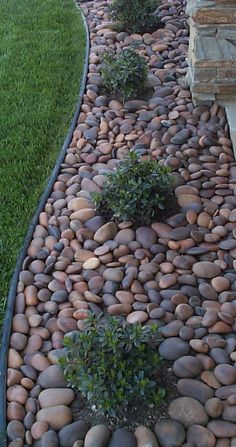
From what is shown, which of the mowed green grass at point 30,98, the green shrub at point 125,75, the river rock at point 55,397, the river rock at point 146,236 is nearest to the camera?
the river rock at point 55,397

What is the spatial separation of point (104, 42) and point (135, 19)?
0.89 ft

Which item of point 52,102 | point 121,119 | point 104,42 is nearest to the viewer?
point 121,119

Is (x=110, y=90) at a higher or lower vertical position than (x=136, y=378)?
lower

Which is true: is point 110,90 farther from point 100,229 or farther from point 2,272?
point 2,272

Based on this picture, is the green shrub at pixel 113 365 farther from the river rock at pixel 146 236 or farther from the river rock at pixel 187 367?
the river rock at pixel 146 236

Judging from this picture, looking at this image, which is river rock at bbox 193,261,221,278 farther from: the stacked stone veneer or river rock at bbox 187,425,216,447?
the stacked stone veneer

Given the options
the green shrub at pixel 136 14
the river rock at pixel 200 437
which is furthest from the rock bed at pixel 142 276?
the green shrub at pixel 136 14

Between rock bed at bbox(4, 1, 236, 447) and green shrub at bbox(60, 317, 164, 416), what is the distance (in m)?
0.08

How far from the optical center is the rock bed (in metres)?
1.71

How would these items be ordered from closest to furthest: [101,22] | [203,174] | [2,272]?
[2,272] → [203,174] → [101,22]

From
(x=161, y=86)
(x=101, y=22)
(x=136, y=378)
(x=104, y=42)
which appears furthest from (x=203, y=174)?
(x=101, y=22)

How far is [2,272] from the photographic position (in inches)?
89.4

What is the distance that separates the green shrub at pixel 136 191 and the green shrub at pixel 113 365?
2.17ft

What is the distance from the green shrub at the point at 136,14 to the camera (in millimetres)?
3986
